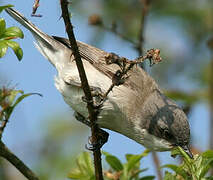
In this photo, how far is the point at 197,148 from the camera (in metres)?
4.22

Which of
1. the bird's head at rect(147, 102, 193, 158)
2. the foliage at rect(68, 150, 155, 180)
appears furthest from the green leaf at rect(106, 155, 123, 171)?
the bird's head at rect(147, 102, 193, 158)

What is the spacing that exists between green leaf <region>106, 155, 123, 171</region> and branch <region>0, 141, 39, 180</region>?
58 centimetres

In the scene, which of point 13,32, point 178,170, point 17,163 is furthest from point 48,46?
point 178,170

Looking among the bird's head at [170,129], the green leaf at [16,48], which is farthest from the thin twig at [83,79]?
the bird's head at [170,129]

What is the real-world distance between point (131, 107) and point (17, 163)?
157 centimetres

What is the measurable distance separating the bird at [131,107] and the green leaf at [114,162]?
0.89m

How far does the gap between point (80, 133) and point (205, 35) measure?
1924 millimetres

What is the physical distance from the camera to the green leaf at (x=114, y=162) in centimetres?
326

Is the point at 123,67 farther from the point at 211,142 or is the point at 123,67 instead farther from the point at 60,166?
the point at 60,166

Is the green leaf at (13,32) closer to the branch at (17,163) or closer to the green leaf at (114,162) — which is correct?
the branch at (17,163)

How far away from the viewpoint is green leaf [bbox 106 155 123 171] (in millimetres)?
3258

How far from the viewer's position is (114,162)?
328cm

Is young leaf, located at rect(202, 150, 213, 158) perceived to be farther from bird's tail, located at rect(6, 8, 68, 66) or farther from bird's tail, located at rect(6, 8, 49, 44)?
bird's tail, located at rect(6, 8, 68, 66)

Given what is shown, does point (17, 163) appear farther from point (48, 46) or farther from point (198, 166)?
point (48, 46)
